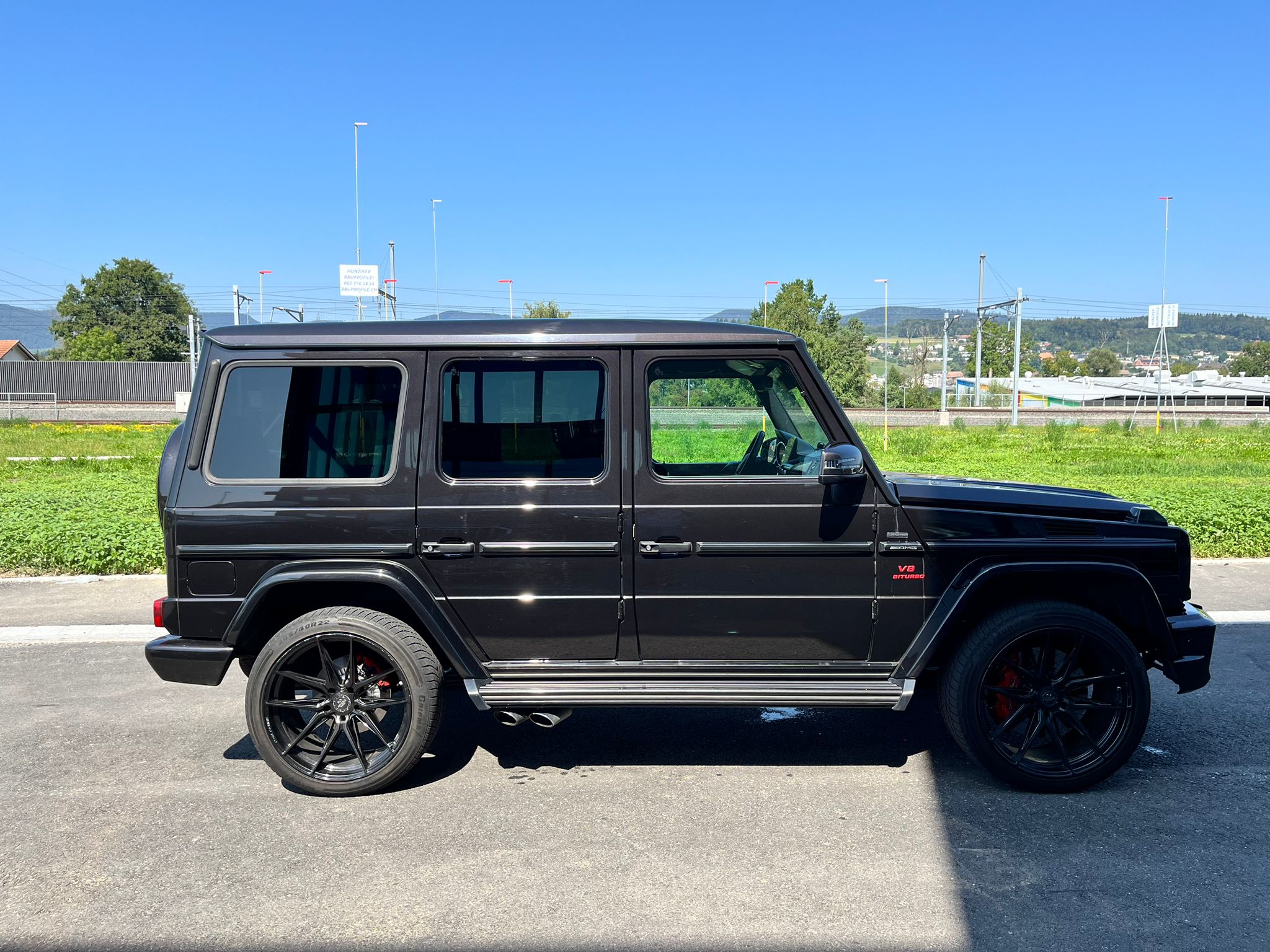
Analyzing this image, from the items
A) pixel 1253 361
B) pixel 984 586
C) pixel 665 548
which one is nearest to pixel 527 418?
pixel 665 548

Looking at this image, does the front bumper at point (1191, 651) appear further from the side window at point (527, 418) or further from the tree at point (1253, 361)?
the tree at point (1253, 361)

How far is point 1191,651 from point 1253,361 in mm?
167915

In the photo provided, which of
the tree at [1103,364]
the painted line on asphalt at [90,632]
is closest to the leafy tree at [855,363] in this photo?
the painted line on asphalt at [90,632]

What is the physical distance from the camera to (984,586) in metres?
4.20

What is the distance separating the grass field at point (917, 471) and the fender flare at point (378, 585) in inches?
46.9

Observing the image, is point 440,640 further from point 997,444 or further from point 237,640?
point 997,444

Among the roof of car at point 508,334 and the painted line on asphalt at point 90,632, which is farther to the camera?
the painted line on asphalt at point 90,632

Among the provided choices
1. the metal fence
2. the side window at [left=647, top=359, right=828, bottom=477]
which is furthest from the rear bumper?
the metal fence

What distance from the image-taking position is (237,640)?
4.22 metres

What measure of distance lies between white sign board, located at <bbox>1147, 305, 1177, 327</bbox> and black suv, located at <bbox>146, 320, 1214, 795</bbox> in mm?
45461

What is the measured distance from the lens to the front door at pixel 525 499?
4.16m

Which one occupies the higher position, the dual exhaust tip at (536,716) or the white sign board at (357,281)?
the white sign board at (357,281)

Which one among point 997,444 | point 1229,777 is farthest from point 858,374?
point 1229,777

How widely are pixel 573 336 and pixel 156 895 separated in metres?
2.66
